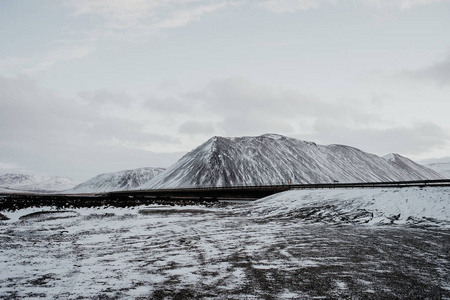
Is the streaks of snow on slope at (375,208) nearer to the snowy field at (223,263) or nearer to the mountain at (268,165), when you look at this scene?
the snowy field at (223,263)

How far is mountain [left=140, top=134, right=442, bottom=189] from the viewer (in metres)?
Answer: 135

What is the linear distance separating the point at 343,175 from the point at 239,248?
154932 millimetres

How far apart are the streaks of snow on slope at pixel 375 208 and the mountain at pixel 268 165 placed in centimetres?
9712

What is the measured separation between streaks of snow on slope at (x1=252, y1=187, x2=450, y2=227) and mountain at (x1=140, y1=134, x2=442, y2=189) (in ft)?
319

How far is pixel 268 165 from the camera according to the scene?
482 feet

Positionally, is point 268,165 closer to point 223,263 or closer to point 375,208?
point 375,208

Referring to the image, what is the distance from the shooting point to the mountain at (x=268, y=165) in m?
135

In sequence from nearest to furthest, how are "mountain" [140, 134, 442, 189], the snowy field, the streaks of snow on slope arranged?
the snowy field, the streaks of snow on slope, "mountain" [140, 134, 442, 189]

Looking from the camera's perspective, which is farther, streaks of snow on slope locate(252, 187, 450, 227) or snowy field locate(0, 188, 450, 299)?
streaks of snow on slope locate(252, 187, 450, 227)

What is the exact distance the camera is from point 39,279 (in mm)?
7715

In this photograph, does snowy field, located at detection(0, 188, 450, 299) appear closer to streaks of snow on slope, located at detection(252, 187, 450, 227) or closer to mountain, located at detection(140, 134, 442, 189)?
streaks of snow on slope, located at detection(252, 187, 450, 227)

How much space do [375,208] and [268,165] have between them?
122254mm

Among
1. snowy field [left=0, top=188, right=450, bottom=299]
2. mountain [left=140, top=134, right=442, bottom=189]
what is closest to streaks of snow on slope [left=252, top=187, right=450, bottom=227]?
snowy field [left=0, top=188, right=450, bottom=299]

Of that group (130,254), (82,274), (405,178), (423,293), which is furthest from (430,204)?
(405,178)
